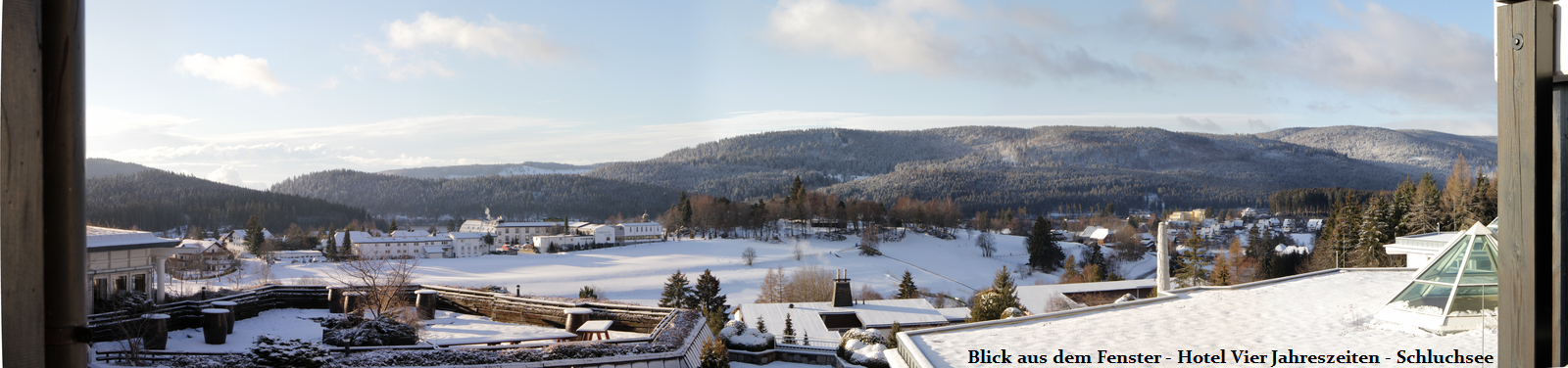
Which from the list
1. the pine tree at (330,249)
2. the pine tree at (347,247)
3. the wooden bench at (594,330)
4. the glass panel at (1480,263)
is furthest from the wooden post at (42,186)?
the pine tree at (347,247)

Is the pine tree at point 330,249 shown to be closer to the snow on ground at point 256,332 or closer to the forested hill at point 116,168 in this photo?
the forested hill at point 116,168

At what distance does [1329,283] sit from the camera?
807 cm

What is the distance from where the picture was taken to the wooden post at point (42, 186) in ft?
3.75

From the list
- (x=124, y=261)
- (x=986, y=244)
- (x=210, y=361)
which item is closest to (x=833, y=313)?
(x=210, y=361)

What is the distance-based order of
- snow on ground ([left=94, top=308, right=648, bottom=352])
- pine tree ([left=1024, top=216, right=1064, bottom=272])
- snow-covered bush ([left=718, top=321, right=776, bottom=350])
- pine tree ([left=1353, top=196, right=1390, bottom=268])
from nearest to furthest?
snow on ground ([left=94, top=308, right=648, bottom=352]) < snow-covered bush ([left=718, top=321, right=776, bottom=350]) < pine tree ([left=1353, top=196, right=1390, bottom=268]) < pine tree ([left=1024, top=216, right=1064, bottom=272])

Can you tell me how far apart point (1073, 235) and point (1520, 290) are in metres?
64.5

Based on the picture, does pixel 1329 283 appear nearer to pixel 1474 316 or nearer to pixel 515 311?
pixel 1474 316

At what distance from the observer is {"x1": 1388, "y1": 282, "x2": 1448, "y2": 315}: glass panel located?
16.2 ft

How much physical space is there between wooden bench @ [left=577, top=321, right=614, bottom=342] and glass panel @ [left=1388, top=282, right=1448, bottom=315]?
25.9 ft

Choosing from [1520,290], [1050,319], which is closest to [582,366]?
[1050,319]

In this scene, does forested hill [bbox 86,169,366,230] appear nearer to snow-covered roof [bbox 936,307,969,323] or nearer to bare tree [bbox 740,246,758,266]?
bare tree [bbox 740,246,758,266]

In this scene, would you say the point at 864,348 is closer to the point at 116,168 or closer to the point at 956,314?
the point at 956,314

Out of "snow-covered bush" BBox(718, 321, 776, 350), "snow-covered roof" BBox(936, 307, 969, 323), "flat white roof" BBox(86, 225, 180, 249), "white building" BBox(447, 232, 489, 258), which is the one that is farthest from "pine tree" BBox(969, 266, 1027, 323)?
"white building" BBox(447, 232, 489, 258)

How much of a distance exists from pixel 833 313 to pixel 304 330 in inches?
454
